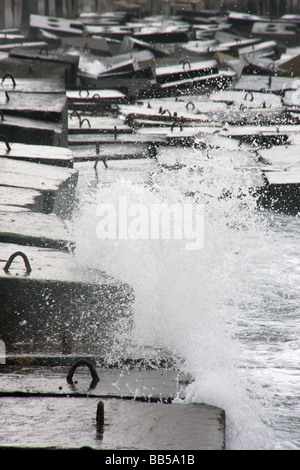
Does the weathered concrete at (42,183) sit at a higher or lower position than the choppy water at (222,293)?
higher

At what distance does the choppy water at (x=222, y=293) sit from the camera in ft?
9.53

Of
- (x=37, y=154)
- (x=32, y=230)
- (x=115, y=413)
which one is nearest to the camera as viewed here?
(x=115, y=413)

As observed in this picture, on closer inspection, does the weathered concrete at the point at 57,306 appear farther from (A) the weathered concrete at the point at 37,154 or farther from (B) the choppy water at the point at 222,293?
(A) the weathered concrete at the point at 37,154

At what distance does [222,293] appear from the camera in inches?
174


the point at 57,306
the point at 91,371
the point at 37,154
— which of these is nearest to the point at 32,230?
the point at 57,306

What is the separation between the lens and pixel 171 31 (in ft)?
48.6

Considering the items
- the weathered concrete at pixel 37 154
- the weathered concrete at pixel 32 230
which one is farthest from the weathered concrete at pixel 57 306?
the weathered concrete at pixel 37 154

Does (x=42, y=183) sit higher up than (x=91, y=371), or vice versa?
(x=42, y=183)

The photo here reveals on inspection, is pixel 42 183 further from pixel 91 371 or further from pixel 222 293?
pixel 91 371

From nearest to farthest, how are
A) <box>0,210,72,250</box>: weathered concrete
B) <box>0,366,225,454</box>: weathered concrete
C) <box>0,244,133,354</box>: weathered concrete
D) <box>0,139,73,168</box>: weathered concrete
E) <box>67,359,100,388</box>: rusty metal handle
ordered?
<box>0,366,225,454</box>: weathered concrete, <box>67,359,100,388</box>: rusty metal handle, <box>0,244,133,354</box>: weathered concrete, <box>0,210,72,250</box>: weathered concrete, <box>0,139,73,168</box>: weathered concrete

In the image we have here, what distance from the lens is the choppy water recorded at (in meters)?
2.90

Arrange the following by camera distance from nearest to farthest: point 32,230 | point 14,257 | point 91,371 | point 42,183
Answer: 1. point 91,371
2. point 14,257
3. point 32,230
4. point 42,183

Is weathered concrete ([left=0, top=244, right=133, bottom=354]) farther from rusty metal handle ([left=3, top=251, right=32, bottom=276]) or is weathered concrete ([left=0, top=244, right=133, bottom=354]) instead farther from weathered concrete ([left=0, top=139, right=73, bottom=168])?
weathered concrete ([left=0, top=139, right=73, bottom=168])

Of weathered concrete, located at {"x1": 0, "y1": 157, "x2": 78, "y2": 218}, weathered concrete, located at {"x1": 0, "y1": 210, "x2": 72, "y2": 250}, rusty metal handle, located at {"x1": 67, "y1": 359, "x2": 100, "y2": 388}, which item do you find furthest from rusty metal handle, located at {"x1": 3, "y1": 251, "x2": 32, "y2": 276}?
weathered concrete, located at {"x1": 0, "y1": 157, "x2": 78, "y2": 218}
